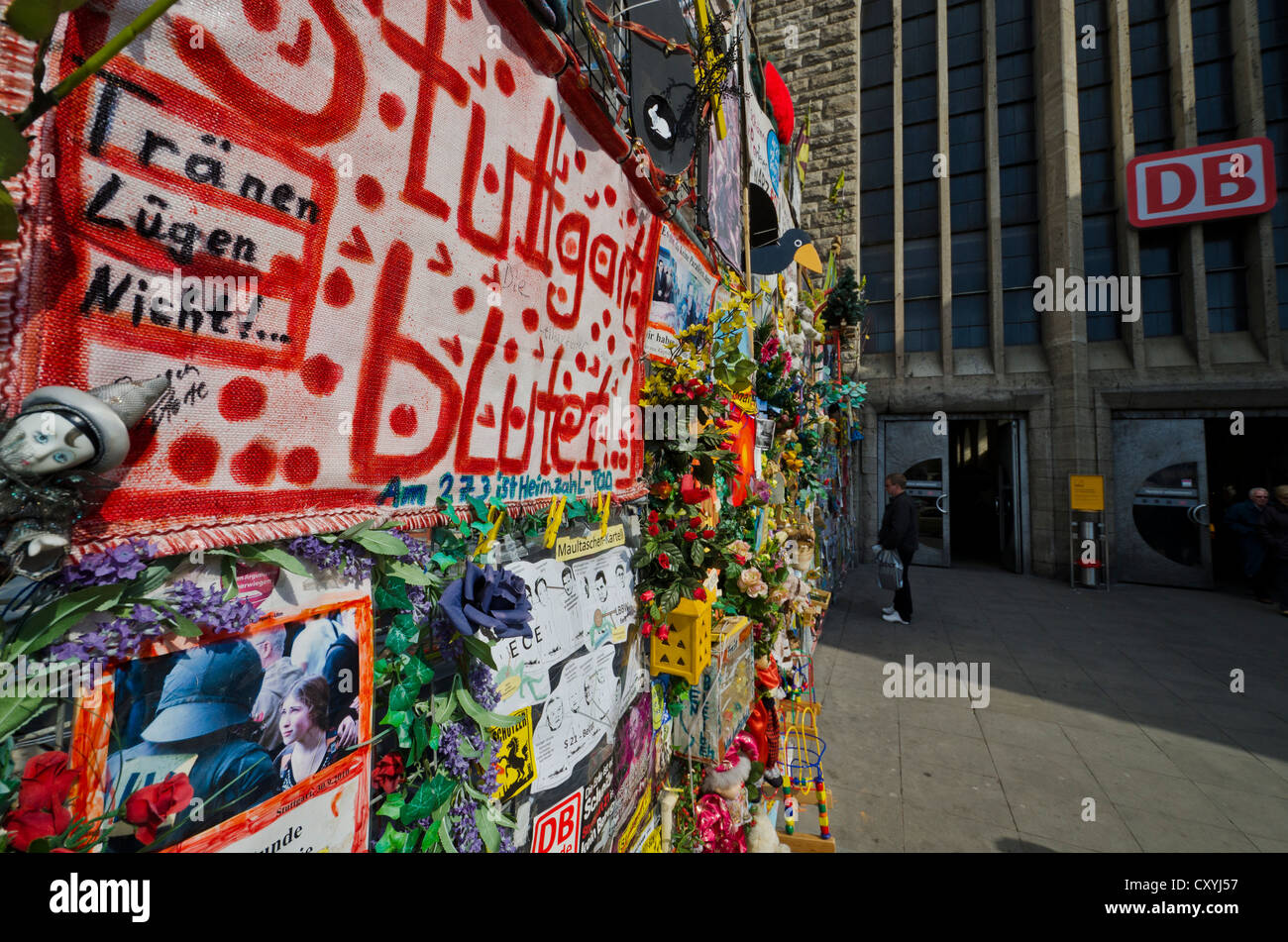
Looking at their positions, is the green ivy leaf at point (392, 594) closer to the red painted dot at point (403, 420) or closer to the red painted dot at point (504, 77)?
the red painted dot at point (403, 420)

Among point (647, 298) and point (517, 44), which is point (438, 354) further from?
point (647, 298)

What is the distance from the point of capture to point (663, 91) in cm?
269

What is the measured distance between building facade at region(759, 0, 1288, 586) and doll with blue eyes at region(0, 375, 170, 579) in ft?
41.8

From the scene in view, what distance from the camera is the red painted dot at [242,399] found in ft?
2.92

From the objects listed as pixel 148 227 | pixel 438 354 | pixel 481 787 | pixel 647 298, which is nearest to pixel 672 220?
pixel 647 298

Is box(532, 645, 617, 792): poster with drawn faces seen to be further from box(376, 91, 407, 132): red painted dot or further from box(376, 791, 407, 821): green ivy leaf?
box(376, 91, 407, 132): red painted dot

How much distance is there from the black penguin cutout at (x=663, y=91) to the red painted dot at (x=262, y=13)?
1.71 meters

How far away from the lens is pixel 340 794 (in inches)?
43.4

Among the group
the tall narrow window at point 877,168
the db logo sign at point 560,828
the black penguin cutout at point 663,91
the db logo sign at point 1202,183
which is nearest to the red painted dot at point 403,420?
the db logo sign at point 560,828

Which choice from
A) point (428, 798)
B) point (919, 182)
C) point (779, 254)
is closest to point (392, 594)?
point (428, 798)

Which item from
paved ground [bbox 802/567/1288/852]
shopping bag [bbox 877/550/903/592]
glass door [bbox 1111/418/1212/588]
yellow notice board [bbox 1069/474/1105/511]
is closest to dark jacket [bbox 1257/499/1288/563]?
paved ground [bbox 802/567/1288/852]

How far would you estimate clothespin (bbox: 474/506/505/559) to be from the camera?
1437mm

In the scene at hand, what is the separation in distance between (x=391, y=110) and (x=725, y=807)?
10.8ft

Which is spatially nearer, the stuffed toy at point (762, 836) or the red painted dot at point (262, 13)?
the red painted dot at point (262, 13)
